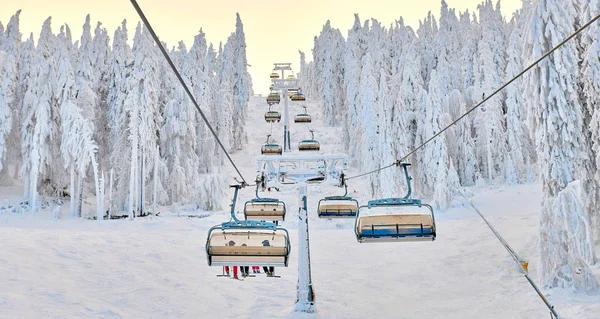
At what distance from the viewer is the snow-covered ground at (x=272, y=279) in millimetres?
12641

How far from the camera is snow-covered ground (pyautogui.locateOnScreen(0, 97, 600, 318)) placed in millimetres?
12641

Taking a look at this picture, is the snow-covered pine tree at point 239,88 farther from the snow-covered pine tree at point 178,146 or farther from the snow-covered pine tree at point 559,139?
the snow-covered pine tree at point 559,139

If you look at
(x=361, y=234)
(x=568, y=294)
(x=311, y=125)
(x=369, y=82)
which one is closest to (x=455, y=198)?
(x=369, y=82)

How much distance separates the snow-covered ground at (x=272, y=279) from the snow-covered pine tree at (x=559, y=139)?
105 cm

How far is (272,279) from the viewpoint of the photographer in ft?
63.1

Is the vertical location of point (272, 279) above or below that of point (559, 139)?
below

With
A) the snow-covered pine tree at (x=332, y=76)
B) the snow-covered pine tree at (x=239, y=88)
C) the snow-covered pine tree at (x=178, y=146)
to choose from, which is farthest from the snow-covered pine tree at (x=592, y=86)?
the snow-covered pine tree at (x=332, y=76)

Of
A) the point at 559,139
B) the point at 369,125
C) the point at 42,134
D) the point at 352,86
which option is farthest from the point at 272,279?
the point at 352,86

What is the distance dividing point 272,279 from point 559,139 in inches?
499

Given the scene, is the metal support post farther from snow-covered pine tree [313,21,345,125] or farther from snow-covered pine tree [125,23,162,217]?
snow-covered pine tree [313,21,345,125]

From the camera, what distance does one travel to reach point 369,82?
41.8 metres

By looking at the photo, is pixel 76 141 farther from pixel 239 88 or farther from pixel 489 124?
pixel 239 88

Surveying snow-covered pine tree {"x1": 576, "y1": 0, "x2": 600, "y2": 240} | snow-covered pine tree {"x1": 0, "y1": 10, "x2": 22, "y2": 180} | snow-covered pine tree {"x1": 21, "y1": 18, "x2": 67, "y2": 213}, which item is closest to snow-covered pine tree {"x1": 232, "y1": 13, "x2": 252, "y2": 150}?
snow-covered pine tree {"x1": 21, "y1": 18, "x2": 67, "y2": 213}

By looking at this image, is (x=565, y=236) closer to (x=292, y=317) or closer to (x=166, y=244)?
(x=292, y=317)
